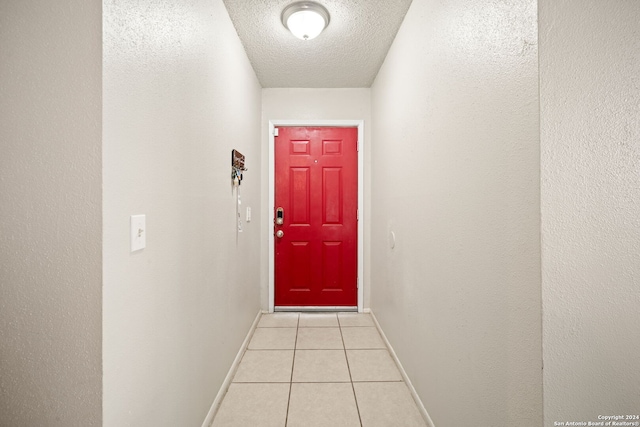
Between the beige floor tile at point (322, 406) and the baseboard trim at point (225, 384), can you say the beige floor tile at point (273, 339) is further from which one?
the beige floor tile at point (322, 406)

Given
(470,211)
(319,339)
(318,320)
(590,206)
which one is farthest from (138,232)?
(318,320)

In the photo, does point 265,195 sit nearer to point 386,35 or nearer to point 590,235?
point 386,35

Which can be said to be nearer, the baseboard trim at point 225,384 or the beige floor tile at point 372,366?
the baseboard trim at point 225,384

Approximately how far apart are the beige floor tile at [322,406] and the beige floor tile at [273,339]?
0.57 m

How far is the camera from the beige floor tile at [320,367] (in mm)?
2027

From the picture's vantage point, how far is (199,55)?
4.86 ft

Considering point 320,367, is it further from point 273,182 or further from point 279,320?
point 273,182

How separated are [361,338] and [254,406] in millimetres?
1158

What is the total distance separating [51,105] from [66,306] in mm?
544

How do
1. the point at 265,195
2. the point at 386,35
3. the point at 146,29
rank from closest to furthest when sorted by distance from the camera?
the point at 146,29
the point at 386,35
the point at 265,195

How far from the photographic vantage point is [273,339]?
262 centimetres

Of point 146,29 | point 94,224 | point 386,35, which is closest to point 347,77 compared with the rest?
point 386,35

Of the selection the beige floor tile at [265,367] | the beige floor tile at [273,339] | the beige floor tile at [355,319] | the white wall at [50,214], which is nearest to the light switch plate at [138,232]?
the white wall at [50,214]

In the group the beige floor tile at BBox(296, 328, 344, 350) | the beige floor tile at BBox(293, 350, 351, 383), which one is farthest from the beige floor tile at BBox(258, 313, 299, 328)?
the beige floor tile at BBox(293, 350, 351, 383)
